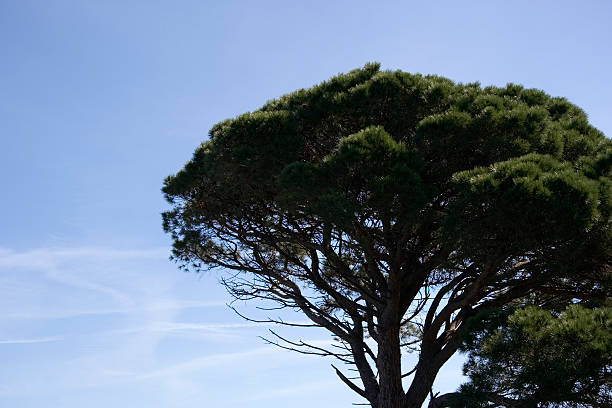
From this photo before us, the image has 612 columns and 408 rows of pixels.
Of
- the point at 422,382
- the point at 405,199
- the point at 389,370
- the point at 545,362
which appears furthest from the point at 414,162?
the point at 422,382

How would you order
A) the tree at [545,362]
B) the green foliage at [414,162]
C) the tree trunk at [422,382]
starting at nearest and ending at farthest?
the tree at [545,362], the green foliage at [414,162], the tree trunk at [422,382]

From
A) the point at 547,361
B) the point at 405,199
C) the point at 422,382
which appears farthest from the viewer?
the point at 422,382

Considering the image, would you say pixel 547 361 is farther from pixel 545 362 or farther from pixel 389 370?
pixel 389 370

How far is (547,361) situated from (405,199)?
99.5 inches

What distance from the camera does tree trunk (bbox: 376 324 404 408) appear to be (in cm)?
910

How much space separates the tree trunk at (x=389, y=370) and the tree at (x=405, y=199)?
0.02 m

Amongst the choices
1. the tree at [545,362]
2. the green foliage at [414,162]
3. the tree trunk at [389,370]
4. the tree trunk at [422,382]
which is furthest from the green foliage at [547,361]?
the tree trunk at [389,370]

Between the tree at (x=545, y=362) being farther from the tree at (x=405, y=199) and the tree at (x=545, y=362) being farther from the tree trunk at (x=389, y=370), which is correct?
the tree trunk at (x=389, y=370)

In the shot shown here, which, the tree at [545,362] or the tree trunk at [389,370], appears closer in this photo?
the tree at [545,362]

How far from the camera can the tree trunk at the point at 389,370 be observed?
9.10 meters

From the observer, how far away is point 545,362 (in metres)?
6.24

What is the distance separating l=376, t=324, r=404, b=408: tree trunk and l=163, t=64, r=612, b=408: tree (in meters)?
0.02

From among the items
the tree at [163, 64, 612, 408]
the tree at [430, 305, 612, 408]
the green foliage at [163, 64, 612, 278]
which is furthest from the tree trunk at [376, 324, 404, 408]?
the tree at [430, 305, 612, 408]

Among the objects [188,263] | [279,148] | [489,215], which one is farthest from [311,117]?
[188,263]
